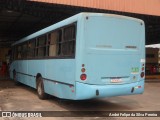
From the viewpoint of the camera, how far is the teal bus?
899 centimetres

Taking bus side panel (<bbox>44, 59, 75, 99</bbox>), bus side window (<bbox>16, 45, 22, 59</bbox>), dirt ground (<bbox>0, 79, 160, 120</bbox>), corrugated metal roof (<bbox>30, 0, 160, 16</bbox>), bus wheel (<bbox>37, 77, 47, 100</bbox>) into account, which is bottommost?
dirt ground (<bbox>0, 79, 160, 120</bbox>)

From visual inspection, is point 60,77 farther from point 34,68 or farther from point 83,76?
point 34,68

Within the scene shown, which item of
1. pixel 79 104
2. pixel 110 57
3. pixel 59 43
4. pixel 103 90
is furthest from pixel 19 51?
pixel 103 90

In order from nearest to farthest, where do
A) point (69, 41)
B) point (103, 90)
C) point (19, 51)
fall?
point (103, 90)
point (69, 41)
point (19, 51)

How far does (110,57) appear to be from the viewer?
945 centimetres

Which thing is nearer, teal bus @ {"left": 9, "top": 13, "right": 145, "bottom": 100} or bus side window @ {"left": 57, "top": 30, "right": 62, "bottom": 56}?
teal bus @ {"left": 9, "top": 13, "right": 145, "bottom": 100}

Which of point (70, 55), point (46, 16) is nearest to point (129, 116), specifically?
point (70, 55)

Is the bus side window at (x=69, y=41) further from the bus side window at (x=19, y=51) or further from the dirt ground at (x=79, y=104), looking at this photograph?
the bus side window at (x=19, y=51)

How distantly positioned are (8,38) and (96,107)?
3137cm

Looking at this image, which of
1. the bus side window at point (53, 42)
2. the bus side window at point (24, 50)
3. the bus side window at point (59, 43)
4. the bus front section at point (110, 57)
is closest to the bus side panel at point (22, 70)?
the bus side window at point (24, 50)

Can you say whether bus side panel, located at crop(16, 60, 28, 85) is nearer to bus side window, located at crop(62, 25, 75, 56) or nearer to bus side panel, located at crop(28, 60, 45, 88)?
bus side panel, located at crop(28, 60, 45, 88)

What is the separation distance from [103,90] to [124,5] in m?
10.7

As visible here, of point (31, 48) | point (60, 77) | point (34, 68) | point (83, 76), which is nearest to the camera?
point (83, 76)

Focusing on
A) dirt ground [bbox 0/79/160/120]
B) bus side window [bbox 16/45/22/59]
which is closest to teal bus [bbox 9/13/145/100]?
dirt ground [bbox 0/79/160/120]
